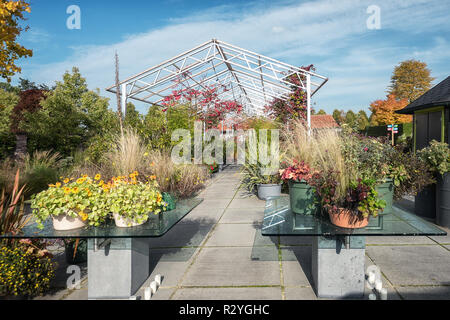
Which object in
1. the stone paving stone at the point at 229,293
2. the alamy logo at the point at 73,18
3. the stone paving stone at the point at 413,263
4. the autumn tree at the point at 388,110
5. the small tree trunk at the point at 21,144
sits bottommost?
the stone paving stone at the point at 229,293

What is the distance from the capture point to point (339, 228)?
81.6 inches

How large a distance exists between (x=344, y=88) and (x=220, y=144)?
466 cm

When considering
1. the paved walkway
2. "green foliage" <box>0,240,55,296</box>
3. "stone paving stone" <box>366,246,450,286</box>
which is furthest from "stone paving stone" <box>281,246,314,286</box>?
"green foliage" <box>0,240,55,296</box>

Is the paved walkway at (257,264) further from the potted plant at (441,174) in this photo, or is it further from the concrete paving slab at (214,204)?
the concrete paving slab at (214,204)

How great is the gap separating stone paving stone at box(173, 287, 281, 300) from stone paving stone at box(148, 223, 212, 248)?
119cm

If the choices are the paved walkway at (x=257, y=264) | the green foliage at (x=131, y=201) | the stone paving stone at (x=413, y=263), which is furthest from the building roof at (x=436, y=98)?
the green foliage at (x=131, y=201)

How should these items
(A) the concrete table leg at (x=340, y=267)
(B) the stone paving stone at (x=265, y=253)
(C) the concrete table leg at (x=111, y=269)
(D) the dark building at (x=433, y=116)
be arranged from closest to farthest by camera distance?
(A) the concrete table leg at (x=340, y=267)
(C) the concrete table leg at (x=111, y=269)
(B) the stone paving stone at (x=265, y=253)
(D) the dark building at (x=433, y=116)

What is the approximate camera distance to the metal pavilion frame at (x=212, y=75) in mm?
8375

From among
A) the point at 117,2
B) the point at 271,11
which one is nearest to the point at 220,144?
the point at 271,11

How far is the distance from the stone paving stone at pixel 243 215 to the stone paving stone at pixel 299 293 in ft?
6.97

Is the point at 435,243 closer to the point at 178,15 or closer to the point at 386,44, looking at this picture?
the point at 386,44

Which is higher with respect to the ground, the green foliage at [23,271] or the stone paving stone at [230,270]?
the green foliage at [23,271]

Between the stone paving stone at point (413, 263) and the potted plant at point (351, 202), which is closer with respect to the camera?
the potted plant at point (351, 202)

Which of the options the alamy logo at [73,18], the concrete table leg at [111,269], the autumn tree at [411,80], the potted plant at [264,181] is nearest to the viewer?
the concrete table leg at [111,269]
